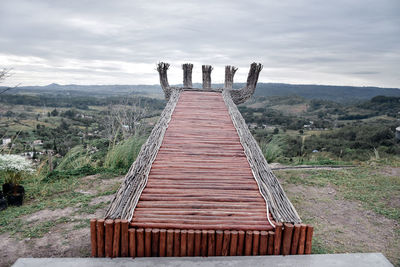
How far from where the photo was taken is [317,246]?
10.0ft

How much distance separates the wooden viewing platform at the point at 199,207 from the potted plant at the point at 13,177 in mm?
1895

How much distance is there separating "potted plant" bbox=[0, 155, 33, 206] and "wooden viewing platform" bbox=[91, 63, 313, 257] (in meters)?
1.89

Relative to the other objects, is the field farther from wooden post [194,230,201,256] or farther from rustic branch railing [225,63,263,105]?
rustic branch railing [225,63,263,105]

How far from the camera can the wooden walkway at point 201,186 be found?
2.44 meters

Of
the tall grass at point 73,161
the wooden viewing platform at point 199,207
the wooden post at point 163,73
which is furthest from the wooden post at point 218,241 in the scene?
the wooden post at point 163,73

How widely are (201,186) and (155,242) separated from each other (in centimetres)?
88

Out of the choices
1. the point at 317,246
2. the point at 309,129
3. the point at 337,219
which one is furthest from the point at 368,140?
the point at 317,246

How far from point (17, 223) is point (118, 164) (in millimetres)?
2777

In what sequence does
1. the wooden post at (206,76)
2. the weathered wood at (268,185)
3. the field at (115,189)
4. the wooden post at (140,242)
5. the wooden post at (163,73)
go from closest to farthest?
1. the wooden post at (140,242)
2. the weathered wood at (268,185)
3. the field at (115,189)
4. the wooden post at (163,73)
5. the wooden post at (206,76)

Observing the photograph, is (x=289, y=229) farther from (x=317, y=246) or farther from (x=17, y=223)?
(x=17, y=223)

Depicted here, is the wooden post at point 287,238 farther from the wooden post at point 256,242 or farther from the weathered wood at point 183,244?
the weathered wood at point 183,244

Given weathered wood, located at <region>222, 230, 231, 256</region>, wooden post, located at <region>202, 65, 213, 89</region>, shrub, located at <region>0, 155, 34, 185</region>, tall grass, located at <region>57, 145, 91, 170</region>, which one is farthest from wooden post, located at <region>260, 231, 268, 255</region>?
wooden post, located at <region>202, 65, 213, 89</region>

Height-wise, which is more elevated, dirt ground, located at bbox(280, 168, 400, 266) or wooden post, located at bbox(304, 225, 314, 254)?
wooden post, located at bbox(304, 225, 314, 254)

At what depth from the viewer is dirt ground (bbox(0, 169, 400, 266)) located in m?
2.88
